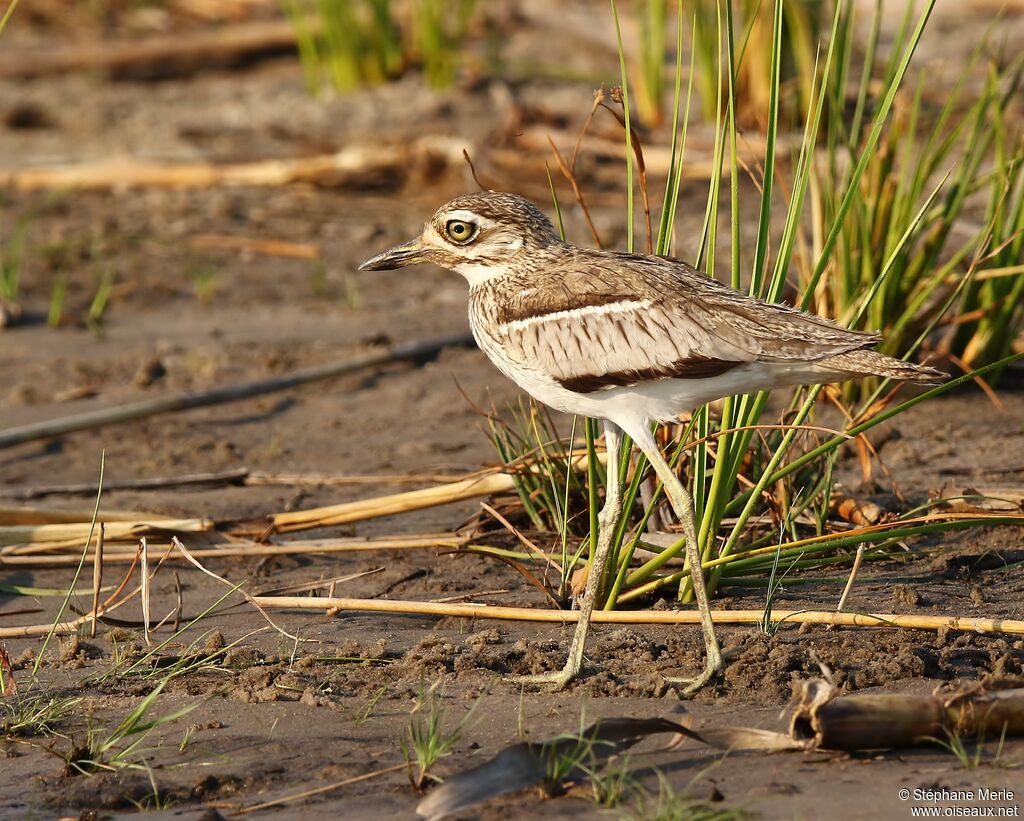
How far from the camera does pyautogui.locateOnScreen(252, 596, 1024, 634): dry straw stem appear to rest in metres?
3.82

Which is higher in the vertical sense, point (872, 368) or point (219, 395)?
point (872, 368)

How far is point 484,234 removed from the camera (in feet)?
13.6

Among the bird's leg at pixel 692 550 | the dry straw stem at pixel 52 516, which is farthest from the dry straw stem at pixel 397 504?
the bird's leg at pixel 692 550

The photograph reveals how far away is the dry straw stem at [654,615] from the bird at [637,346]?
0.46 ft

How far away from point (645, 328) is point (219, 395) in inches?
114

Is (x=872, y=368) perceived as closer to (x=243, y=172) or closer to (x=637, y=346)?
(x=637, y=346)

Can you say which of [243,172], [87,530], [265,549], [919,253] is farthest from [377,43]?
[265,549]

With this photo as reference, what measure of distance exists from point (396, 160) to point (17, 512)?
4931 mm

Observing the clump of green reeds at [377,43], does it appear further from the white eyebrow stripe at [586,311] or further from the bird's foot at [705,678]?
the bird's foot at [705,678]

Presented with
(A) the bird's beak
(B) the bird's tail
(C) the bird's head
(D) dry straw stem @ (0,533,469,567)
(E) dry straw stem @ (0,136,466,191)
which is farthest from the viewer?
(E) dry straw stem @ (0,136,466,191)

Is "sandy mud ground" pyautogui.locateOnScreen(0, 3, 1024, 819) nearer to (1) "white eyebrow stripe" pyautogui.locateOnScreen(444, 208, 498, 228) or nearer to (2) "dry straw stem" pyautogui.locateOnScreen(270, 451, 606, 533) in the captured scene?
(2) "dry straw stem" pyautogui.locateOnScreen(270, 451, 606, 533)

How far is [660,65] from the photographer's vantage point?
30.9 feet

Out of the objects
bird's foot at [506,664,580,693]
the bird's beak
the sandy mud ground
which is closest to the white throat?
the bird's beak

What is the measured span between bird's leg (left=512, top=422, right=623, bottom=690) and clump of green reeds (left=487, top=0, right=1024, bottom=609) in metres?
0.06
